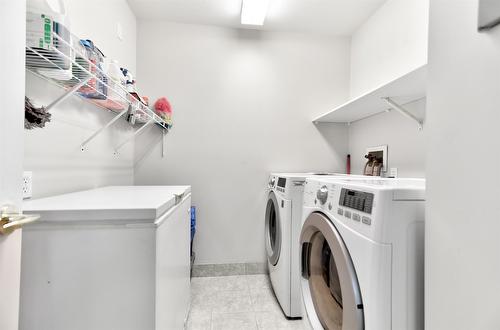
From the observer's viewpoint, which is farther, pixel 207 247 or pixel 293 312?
pixel 207 247

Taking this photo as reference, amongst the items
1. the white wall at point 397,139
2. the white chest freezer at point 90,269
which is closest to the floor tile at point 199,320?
the white chest freezer at point 90,269

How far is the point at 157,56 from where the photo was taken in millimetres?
2303

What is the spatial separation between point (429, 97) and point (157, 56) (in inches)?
91.2

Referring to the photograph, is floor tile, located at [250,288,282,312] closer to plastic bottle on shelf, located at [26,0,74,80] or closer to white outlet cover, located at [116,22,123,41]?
plastic bottle on shelf, located at [26,0,74,80]

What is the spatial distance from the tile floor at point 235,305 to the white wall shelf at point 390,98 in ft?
5.45

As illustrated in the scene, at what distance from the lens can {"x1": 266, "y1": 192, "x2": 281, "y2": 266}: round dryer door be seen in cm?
187

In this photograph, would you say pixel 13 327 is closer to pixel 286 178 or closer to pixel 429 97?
pixel 429 97

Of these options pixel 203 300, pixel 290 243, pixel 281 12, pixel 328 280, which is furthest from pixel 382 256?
pixel 281 12

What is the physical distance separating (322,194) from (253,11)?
1730mm

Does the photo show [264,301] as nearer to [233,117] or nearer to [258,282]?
[258,282]

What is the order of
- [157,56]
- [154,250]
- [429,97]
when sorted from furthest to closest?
[157,56], [154,250], [429,97]

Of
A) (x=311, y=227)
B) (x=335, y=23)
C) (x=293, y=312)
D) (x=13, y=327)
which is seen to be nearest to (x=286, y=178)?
(x=311, y=227)

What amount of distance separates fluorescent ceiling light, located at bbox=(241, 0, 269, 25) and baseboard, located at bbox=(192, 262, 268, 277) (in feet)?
7.61

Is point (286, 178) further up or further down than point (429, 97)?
further down
